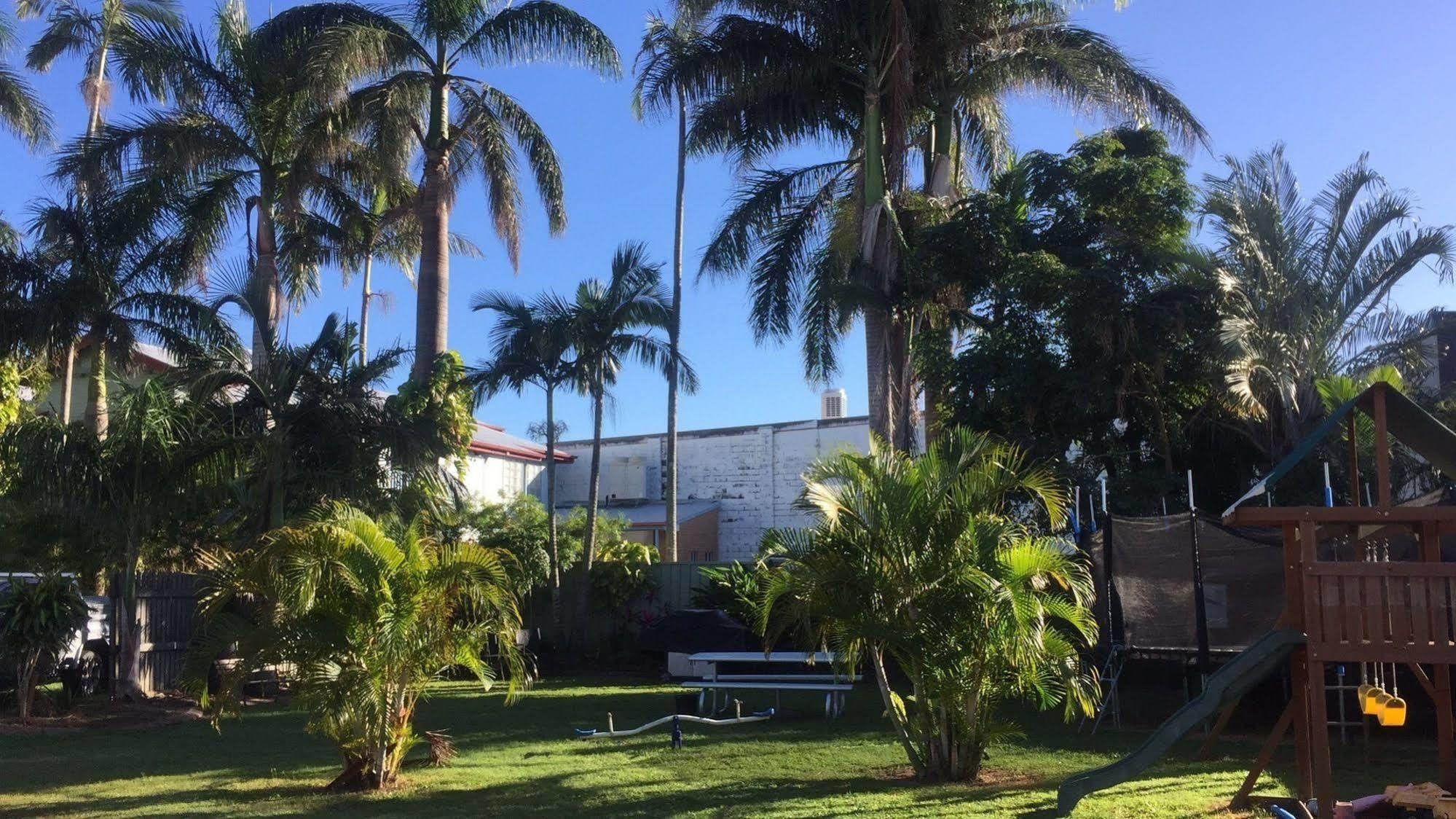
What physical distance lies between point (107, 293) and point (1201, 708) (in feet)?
52.2

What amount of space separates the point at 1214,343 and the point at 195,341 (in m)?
14.0

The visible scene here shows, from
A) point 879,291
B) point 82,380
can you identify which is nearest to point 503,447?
point 82,380

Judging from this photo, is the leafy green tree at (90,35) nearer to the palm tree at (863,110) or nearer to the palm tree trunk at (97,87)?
the palm tree trunk at (97,87)

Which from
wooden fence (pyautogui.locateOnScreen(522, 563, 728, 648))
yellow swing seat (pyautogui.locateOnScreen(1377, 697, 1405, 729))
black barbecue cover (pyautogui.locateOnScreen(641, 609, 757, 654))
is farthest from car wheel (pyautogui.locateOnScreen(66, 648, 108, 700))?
yellow swing seat (pyautogui.locateOnScreen(1377, 697, 1405, 729))

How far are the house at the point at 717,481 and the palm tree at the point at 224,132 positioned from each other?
46.9ft

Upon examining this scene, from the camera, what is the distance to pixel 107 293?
17156 mm

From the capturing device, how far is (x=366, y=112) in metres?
20.4

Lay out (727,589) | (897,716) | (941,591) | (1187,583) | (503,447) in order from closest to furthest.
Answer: (941,591) < (897,716) < (1187,583) < (727,589) < (503,447)

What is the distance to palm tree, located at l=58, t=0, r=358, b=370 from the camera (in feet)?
63.7

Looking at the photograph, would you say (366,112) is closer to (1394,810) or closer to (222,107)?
(222,107)

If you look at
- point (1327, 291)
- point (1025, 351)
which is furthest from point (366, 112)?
point (1327, 291)

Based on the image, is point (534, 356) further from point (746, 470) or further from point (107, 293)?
point (746, 470)

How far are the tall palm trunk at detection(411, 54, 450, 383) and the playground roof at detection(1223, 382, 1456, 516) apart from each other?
16057mm

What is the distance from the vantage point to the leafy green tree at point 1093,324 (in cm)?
1537
